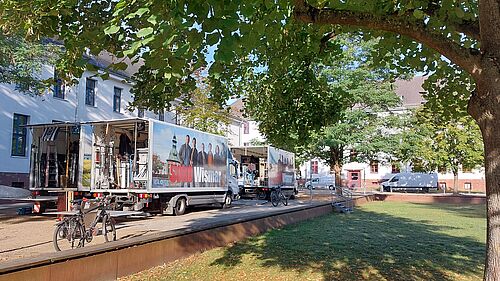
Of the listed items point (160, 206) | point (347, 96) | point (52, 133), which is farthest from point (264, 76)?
point (52, 133)

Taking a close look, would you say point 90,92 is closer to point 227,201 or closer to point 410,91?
point 227,201

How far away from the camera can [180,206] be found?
727 inches

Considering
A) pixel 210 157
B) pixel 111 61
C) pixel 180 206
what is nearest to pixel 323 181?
pixel 210 157

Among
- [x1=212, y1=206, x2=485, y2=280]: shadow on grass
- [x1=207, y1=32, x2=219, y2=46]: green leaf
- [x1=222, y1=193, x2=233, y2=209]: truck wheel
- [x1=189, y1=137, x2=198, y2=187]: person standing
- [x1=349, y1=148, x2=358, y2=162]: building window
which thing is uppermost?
[x1=349, y1=148, x2=358, y2=162]: building window

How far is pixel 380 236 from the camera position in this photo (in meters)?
13.1

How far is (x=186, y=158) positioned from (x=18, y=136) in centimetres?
1296

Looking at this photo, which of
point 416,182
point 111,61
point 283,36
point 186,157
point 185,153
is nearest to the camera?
point 283,36

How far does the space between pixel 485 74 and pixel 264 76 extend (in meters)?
6.40

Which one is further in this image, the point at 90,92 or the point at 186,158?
the point at 90,92

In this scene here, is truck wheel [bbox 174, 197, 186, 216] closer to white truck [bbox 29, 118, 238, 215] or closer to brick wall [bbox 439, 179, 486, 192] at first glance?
white truck [bbox 29, 118, 238, 215]

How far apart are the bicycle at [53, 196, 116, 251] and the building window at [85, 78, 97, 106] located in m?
23.4

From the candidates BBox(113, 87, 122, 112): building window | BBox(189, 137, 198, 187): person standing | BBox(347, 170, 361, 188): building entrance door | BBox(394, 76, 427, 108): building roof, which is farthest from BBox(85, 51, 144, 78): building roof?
BBox(394, 76, 427, 108): building roof

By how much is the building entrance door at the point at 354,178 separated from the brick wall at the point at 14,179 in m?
46.2

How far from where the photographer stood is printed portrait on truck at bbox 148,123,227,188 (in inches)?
656
